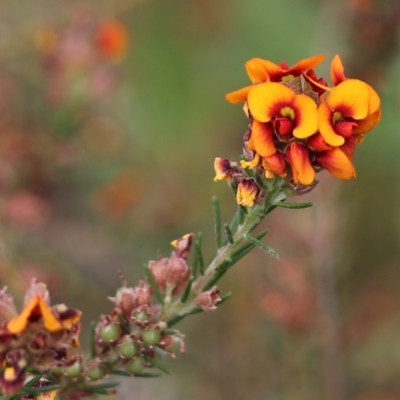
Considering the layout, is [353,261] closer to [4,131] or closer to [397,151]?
[397,151]

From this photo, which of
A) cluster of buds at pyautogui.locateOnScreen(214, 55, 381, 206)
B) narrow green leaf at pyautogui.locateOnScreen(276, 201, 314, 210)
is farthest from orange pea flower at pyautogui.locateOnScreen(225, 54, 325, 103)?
narrow green leaf at pyautogui.locateOnScreen(276, 201, 314, 210)

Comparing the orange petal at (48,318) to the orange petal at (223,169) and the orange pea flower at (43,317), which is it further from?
the orange petal at (223,169)

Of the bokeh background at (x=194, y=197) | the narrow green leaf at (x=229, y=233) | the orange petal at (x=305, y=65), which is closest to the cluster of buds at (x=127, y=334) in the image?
the narrow green leaf at (x=229, y=233)

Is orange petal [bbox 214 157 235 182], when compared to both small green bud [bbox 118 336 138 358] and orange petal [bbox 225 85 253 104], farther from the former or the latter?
small green bud [bbox 118 336 138 358]

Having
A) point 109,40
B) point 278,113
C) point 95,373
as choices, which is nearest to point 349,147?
point 278,113

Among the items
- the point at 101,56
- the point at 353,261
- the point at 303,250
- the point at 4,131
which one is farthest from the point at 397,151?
the point at 4,131

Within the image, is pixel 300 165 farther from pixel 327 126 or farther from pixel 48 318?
pixel 48 318
